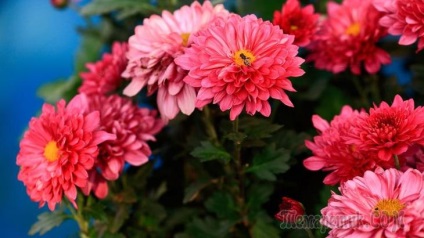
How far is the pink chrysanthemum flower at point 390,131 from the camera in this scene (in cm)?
82

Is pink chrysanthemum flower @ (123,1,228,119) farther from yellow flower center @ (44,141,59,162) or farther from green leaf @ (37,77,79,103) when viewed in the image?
green leaf @ (37,77,79,103)

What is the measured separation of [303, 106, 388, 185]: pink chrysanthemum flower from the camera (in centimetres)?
88

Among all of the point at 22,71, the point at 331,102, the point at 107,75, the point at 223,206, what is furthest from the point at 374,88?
the point at 22,71

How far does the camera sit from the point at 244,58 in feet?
2.81

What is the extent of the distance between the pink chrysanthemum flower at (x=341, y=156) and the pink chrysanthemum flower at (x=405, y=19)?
14 centimetres

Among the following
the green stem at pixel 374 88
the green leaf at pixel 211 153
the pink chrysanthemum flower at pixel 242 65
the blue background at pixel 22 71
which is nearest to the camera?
the pink chrysanthemum flower at pixel 242 65

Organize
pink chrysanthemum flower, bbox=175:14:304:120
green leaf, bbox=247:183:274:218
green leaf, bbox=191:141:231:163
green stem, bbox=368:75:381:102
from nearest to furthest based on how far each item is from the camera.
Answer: pink chrysanthemum flower, bbox=175:14:304:120 → green leaf, bbox=191:141:231:163 → green leaf, bbox=247:183:274:218 → green stem, bbox=368:75:381:102

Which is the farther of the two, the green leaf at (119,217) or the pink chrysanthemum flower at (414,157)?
the green leaf at (119,217)

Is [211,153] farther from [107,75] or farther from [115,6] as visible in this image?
[115,6]

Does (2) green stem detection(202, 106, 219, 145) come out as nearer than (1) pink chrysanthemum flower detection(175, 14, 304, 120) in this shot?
Result: No

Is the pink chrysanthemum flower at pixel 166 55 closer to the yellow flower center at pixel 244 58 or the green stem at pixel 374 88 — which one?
the yellow flower center at pixel 244 58

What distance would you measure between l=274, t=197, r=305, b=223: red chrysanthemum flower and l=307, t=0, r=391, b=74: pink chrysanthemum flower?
32cm

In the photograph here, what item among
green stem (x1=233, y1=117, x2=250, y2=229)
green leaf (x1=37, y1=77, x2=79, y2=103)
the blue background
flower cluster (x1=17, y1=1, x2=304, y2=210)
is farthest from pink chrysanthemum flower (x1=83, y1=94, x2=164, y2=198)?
the blue background

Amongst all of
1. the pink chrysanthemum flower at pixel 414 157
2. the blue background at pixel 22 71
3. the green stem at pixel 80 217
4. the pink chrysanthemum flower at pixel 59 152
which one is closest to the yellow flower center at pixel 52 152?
the pink chrysanthemum flower at pixel 59 152
